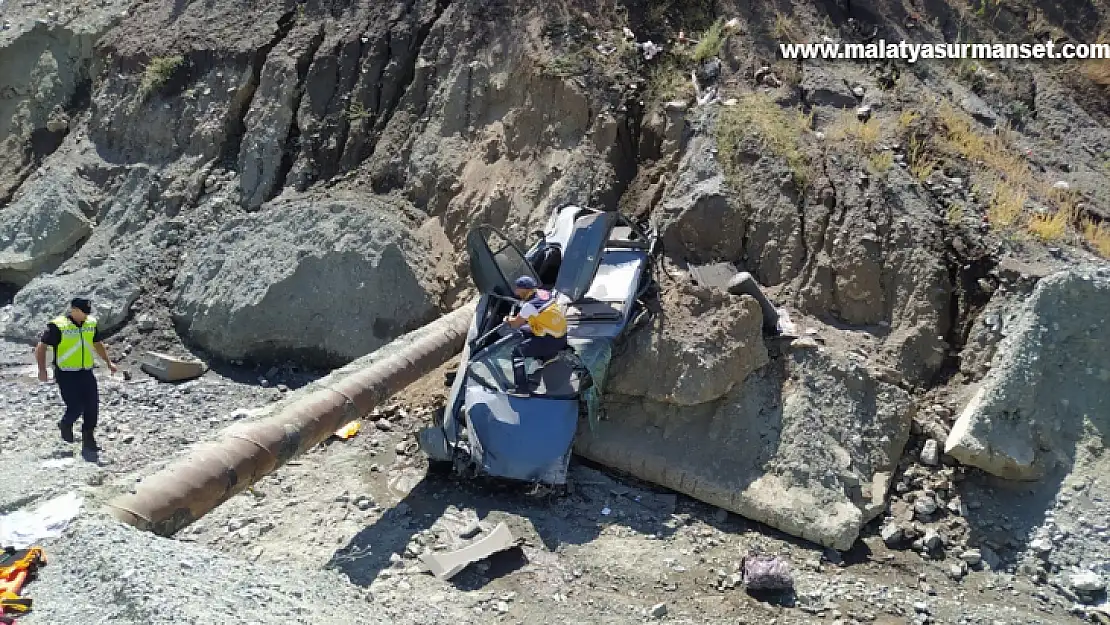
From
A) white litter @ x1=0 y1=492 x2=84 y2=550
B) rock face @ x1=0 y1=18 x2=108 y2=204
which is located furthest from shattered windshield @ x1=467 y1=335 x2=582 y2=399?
rock face @ x1=0 y1=18 x2=108 y2=204

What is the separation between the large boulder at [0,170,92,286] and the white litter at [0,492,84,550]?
8.19m

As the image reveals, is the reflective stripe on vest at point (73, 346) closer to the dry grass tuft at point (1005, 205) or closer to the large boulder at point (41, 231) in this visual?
the large boulder at point (41, 231)

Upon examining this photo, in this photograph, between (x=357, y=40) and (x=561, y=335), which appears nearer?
(x=561, y=335)

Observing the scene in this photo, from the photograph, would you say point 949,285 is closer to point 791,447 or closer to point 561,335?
point 791,447

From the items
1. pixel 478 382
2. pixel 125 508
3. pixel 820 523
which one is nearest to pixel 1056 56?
pixel 820 523

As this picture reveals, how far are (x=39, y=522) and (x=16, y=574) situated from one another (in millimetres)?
623

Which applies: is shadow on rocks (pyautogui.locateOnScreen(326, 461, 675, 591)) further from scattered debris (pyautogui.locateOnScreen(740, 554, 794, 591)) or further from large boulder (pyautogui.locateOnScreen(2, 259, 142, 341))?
large boulder (pyautogui.locateOnScreen(2, 259, 142, 341))

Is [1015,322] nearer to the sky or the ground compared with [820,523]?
nearer to the sky

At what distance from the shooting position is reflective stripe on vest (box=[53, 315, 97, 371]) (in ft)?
26.3

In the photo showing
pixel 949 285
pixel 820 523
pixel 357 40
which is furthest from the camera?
pixel 357 40

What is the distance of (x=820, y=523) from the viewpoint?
7.74 metres

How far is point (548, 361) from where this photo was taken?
324 inches

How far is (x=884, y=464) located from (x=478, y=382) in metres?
3.73

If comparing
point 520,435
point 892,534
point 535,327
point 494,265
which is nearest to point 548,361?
point 535,327
